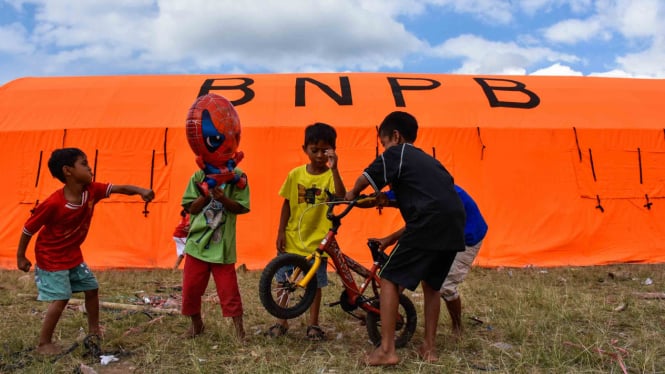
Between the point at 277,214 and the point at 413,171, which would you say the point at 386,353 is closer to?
the point at 413,171

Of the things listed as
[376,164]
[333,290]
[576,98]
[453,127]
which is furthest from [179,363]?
[576,98]

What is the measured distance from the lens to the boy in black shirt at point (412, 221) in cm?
333

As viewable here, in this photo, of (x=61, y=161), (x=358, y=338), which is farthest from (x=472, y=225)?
(x=61, y=161)

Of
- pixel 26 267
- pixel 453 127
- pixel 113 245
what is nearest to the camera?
pixel 26 267

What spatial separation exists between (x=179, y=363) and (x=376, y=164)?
1.79 meters

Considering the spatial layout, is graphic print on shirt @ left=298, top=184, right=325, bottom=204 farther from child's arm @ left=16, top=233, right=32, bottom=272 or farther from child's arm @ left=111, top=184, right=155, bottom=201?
child's arm @ left=16, top=233, right=32, bottom=272

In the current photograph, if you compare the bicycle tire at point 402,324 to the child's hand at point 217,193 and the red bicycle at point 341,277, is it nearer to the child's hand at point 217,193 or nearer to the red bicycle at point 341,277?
the red bicycle at point 341,277

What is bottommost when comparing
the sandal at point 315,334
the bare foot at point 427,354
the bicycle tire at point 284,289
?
the bare foot at point 427,354

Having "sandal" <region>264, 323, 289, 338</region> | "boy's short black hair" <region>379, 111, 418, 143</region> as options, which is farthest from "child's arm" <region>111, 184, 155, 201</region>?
"boy's short black hair" <region>379, 111, 418, 143</region>

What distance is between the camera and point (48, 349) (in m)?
3.73

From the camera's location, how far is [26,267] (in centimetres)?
379

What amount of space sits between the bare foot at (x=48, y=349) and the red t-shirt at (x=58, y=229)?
0.53m

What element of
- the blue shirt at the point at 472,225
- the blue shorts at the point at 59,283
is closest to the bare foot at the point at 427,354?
the blue shirt at the point at 472,225

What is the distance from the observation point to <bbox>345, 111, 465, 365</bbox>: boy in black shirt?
3.33m
